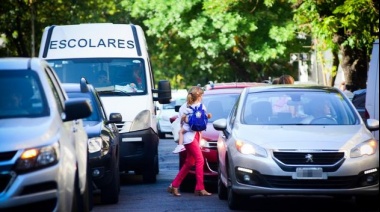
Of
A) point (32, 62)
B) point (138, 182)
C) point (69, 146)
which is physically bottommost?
point (138, 182)

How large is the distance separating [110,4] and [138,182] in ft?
125

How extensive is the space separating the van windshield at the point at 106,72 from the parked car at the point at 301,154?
5329 mm

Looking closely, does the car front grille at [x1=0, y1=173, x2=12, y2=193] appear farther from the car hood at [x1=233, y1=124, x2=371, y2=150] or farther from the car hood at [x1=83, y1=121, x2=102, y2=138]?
the car hood at [x1=83, y1=121, x2=102, y2=138]

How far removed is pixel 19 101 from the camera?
1052 cm

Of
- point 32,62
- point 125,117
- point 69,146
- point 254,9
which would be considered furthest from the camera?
point 254,9

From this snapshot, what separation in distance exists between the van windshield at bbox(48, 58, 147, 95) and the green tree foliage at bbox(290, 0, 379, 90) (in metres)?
9.99

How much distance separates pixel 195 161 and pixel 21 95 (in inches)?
257

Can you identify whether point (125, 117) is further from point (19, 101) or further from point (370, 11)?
point (370, 11)

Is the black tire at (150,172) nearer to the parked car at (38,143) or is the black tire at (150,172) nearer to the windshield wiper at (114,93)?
the windshield wiper at (114,93)

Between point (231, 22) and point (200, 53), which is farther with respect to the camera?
point (200, 53)

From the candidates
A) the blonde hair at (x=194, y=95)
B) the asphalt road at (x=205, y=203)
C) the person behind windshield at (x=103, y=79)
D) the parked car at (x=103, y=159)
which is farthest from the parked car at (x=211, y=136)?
the person behind windshield at (x=103, y=79)

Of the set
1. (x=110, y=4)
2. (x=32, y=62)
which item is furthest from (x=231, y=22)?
(x=32, y=62)

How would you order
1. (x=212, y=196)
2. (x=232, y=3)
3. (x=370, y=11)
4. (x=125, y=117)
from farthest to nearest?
(x=232, y=3) → (x=370, y=11) → (x=125, y=117) → (x=212, y=196)

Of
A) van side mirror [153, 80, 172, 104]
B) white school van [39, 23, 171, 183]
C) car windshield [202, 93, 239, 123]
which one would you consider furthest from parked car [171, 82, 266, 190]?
white school van [39, 23, 171, 183]
